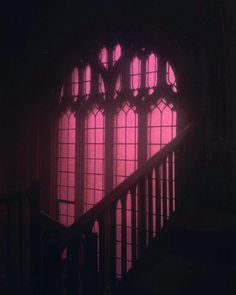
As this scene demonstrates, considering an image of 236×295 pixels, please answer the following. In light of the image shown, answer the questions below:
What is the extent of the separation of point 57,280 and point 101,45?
3.88 metres

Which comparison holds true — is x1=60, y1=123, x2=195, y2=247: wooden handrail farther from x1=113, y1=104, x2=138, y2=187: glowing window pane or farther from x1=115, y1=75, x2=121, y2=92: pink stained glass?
x1=115, y1=75, x2=121, y2=92: pink stained glass

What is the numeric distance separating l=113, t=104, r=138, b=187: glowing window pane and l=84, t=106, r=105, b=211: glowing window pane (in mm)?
261

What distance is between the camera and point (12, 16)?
6.17 metres

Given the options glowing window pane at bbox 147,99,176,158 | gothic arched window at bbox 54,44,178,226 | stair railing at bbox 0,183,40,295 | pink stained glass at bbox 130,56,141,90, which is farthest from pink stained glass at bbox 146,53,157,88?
stair railing at bbox 0,183,40,295

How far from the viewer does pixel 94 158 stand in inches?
221

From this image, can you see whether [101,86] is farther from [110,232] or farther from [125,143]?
[110,232]

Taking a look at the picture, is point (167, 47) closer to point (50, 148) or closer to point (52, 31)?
point (52, 31)

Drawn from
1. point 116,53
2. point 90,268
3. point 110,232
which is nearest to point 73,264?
point 90,268

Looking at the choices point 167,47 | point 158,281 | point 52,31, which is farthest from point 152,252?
point 52,31

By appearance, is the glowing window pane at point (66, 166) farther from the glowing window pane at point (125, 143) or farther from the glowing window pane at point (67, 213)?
the glowing window pane at point (125, 143)

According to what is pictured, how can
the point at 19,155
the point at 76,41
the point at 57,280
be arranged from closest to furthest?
the point at 57,280 < the point at 76,41 < the point at 19,155

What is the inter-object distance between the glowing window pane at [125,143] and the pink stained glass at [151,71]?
1.58 ft

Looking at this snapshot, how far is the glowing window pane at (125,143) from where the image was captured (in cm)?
521

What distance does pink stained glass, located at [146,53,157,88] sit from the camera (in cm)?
495
